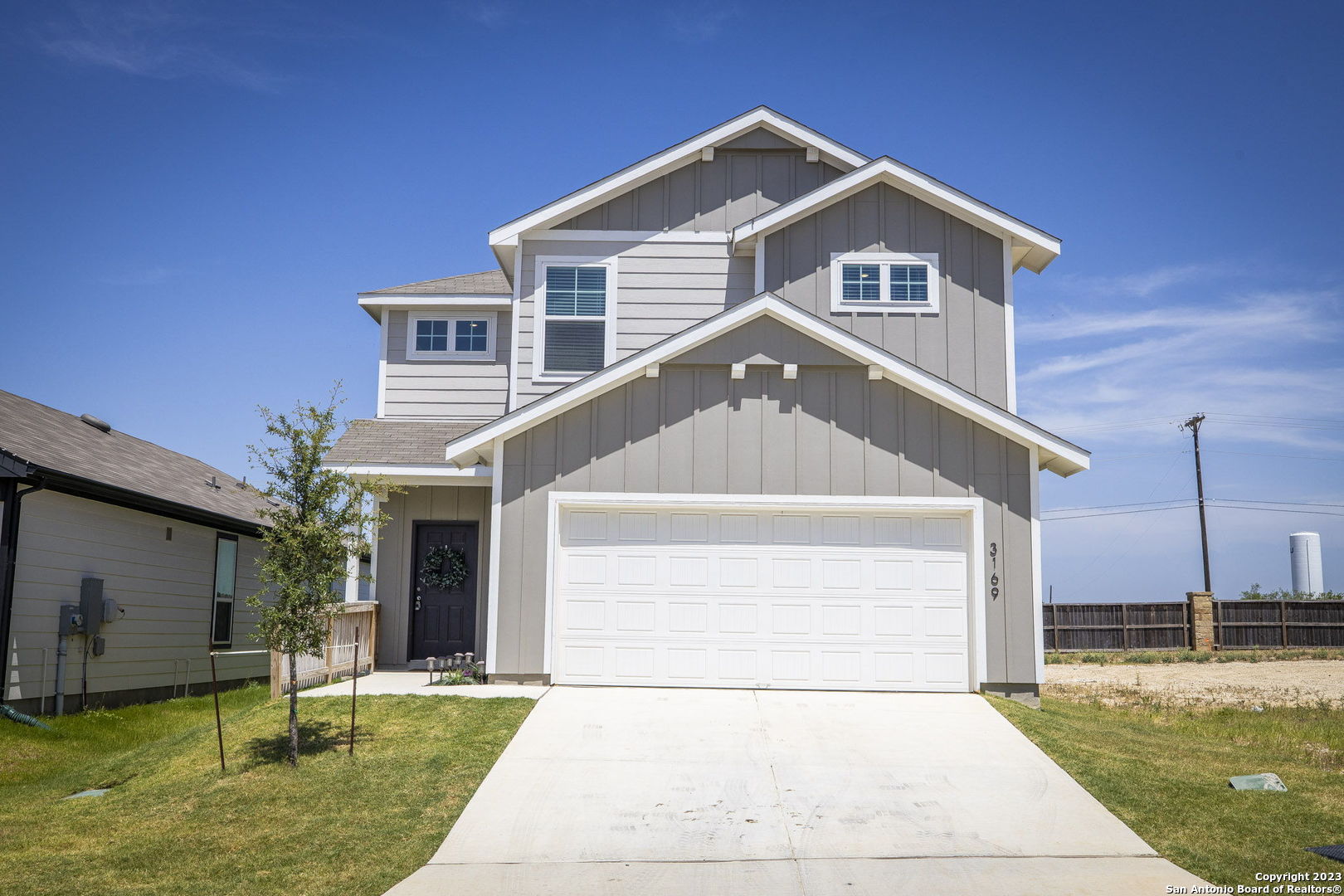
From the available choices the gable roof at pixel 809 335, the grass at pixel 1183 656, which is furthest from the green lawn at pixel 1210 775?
the grass at pixel 1183 656

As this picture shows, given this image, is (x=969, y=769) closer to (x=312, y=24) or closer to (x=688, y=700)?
(x=688, y=700)

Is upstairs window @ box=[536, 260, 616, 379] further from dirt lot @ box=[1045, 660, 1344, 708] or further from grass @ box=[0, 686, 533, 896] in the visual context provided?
dirt lot @ box=[1045, 660, 1344, 708]

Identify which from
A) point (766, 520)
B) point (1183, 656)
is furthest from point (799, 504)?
point (1183, 656)

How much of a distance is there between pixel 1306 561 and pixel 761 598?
150 ft

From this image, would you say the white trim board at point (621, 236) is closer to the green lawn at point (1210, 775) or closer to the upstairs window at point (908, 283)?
the upstairs window at point (908, 283)

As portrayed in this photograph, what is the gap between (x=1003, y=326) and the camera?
47.5 ft

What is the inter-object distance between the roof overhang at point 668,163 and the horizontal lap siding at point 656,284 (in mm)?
362

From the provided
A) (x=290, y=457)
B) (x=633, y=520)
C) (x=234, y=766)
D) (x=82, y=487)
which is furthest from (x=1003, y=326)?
(x=82, y=487)

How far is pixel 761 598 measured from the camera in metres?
12.8

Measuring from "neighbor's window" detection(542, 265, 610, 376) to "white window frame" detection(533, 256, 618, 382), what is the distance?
0.02 m

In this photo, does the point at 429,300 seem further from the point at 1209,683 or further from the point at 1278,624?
the point at 1278,624

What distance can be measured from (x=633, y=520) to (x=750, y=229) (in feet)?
14.8

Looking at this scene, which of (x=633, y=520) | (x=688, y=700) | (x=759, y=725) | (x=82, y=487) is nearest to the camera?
(x=759, y=725)

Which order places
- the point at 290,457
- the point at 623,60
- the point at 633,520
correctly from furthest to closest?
the point at 623,60
the point at 633,520
the point at 290,457
